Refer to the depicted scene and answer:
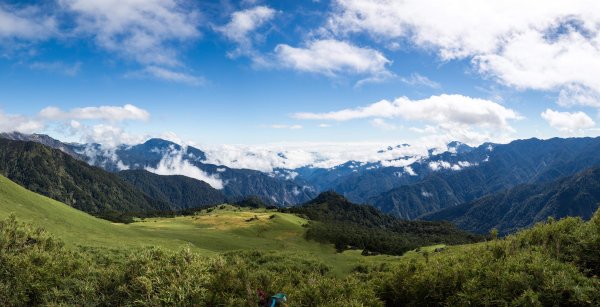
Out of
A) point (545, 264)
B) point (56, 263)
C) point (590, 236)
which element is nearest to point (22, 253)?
point (56, 263)

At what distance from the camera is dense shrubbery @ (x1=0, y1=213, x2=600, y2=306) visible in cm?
1966

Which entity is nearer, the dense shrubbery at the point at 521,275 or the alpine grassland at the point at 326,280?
the dense shrubbery at the point at 521,275

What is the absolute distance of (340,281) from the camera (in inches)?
1006

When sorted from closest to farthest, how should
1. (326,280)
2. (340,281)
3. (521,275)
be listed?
(521,275) < (326,280) < (340,281)

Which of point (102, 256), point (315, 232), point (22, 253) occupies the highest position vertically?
point (22, 253)

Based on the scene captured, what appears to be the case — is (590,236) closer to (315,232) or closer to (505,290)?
(505,290)

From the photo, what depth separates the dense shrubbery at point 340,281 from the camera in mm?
19656

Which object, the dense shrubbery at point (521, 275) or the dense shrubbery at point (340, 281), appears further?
the dense shrubbery at point (340, 281)

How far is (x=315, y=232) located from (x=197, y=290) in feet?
477

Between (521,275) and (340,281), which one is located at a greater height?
(521,275)

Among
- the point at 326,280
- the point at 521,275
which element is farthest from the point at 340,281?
the point at 521,275

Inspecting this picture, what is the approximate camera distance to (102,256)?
41562 millimetres

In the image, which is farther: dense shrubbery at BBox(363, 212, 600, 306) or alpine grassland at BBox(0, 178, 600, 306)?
alpine grassland at BBox(0, 178, 600, 306)

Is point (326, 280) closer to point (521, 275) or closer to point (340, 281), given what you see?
point (340, 281)
